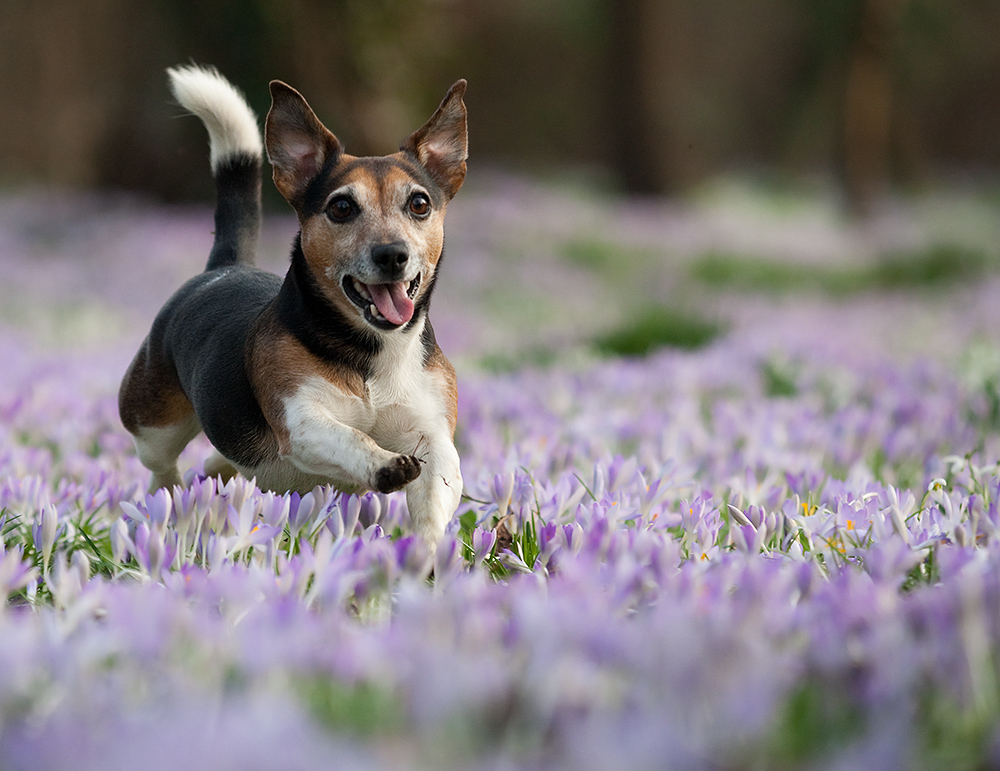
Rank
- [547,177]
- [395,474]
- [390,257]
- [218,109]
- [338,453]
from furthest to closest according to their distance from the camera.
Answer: [547,177] < [218,109] < [390,257] < [338,453] < [395,474]

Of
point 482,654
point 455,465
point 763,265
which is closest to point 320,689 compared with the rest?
point 482,654

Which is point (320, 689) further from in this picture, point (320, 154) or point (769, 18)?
point (769, 18)

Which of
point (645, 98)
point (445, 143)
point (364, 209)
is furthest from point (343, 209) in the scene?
point (645, 98)

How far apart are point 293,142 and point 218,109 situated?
79cm

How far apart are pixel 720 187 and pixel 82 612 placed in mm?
27031

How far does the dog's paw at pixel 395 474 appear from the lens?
9.48 ft

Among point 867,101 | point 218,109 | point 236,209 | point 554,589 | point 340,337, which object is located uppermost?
point 867,101

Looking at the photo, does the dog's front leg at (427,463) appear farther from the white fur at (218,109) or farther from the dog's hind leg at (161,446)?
the white fur at (218,109)

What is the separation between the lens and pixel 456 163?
3719 mm

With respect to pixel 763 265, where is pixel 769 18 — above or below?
above

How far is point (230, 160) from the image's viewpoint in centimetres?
423

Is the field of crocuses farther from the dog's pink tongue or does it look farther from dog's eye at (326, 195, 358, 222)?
dog's eye at (326, 195, 358, 222)

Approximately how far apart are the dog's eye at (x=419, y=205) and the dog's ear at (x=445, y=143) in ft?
0.82

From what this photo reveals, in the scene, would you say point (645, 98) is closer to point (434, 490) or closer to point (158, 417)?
point (158, 417)
